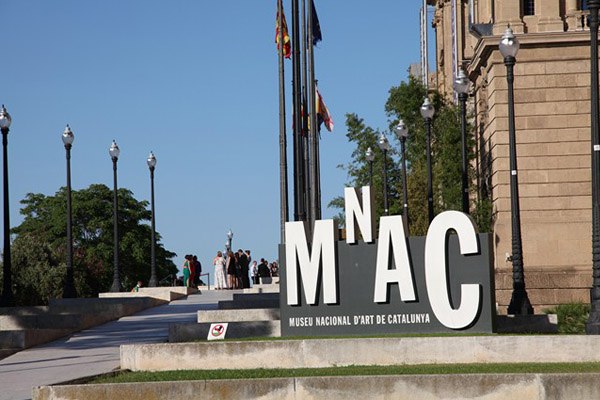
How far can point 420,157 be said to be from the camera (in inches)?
2751

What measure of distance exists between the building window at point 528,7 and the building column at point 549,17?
97 centimetres

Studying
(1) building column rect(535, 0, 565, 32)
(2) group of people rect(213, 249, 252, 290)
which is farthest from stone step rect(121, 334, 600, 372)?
(2) group of people rect(213, 249, 252, 290)

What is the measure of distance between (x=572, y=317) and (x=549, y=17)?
23952mm

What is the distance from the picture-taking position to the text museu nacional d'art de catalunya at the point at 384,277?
80.1 ft

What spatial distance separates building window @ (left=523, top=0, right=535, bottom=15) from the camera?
54.6m

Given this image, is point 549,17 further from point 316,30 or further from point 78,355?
point 78,355

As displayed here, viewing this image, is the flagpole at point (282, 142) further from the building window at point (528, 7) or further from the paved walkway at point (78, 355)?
the building window at point (528, 7)

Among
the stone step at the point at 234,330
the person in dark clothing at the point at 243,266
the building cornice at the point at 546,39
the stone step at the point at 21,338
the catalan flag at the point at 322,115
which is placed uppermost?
the building cornice at the point at 546,39

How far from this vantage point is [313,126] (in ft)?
140

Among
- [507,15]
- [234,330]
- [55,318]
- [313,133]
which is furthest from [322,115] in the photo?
[234,330]

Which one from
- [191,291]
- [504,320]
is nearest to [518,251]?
[504,320]

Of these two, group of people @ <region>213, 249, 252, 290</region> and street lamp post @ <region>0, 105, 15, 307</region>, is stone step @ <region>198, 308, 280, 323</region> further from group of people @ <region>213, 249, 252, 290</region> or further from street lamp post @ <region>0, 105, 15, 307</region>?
group of people @ <region>213, 249, 252, 290</region>

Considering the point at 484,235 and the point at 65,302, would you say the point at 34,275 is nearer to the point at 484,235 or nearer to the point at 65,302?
the point at 65,302

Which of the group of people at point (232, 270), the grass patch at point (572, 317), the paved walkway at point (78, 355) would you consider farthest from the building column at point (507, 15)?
the grass patch at point (572, 317)
